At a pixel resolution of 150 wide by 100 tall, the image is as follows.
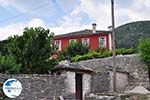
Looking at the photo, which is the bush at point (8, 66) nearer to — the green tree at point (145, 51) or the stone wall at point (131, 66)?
the stone wall at point (131, 66)

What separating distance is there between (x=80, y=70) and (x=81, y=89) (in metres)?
1.33

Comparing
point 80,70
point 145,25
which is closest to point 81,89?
point 80,70

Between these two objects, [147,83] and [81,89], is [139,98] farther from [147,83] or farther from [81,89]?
[147,83]

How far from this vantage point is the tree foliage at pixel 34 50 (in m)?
24.8

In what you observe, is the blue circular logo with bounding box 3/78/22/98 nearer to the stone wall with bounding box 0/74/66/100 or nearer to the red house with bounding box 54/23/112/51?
the stone wall with bounding box 0/74/66/100

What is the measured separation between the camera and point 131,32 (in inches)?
2832

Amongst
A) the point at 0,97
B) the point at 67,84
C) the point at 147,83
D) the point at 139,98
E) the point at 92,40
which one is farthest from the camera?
the point at 92,40

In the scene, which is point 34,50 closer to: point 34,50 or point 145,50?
point 34,50

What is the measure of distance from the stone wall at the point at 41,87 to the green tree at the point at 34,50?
3.28 metres

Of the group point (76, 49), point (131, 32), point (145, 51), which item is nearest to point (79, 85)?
point (145, 51)

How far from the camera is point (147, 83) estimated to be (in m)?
29.9

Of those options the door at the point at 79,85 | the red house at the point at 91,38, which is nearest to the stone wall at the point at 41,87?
the door at the point at 79,85

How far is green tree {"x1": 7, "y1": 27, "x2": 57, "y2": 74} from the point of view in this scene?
2483cm

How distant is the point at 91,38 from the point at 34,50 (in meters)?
26.4
